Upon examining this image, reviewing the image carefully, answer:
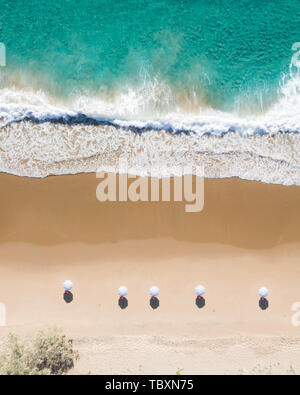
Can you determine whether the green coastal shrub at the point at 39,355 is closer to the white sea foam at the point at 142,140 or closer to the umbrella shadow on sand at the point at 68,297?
the umbrella shadow on sand at the point at 68,297

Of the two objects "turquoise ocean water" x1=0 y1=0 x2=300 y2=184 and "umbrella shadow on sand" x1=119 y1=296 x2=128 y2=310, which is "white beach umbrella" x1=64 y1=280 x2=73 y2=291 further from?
"turquoise ocean water" x1=0 y1=0 x2=300 y2=184

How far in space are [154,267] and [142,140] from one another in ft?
9.33

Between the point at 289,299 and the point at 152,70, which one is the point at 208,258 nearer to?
the point at 289,299

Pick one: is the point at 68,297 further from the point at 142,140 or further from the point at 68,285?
the point at 142,140

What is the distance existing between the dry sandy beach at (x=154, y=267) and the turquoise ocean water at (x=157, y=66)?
161cm

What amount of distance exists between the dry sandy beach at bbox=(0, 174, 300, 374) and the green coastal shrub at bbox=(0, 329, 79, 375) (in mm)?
254

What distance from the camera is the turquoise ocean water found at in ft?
30.9

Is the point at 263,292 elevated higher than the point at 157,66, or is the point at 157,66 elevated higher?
the point at 157,66

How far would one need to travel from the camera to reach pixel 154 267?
8961mm

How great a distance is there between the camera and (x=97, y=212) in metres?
8.99

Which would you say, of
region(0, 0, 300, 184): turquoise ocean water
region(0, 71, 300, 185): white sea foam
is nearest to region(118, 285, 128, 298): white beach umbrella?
region(0, 71, 300, 185): white sea foam

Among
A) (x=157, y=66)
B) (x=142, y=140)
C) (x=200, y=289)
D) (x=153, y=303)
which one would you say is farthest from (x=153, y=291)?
(x=157, y=66)

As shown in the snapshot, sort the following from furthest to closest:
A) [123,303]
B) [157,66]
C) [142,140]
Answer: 1. [157,66]
2. [142,140]
3. [123,303]

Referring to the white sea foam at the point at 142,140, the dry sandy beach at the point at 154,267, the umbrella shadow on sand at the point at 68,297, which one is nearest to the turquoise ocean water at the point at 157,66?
the white sea foam at the point at 142,140
